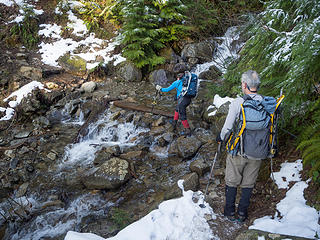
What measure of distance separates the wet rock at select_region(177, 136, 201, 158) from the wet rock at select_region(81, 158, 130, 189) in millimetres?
1676

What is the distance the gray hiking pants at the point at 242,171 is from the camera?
315cm

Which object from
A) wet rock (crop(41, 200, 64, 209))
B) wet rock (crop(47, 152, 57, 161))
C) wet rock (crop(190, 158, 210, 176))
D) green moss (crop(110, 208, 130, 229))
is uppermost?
wet rock (crop(190, 158, 210, 176))

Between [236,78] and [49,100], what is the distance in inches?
313

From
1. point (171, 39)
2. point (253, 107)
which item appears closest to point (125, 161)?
point (253, 107)

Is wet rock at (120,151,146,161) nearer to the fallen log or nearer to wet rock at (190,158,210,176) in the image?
wet rock at (190,158,210,176)

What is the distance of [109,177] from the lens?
17.6 ft

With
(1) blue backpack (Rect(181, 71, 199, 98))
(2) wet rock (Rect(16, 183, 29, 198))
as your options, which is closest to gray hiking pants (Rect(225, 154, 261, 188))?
(1) blue backpack (Rect(181, 71, 199, 98))

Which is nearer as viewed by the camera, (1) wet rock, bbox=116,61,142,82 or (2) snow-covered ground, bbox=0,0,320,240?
(2) snow-covered ground, bbox=0,0,320,240

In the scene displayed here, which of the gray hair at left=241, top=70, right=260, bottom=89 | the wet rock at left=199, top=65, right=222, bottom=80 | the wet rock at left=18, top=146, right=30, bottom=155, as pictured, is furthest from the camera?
the wet rock at left=199, top=65, right=222, bottom=80

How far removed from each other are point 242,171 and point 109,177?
3.40 m

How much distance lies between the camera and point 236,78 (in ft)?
21.0

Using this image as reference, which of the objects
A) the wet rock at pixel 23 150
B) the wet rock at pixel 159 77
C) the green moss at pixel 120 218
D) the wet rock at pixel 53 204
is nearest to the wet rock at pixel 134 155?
the green moss at pixel 120 218

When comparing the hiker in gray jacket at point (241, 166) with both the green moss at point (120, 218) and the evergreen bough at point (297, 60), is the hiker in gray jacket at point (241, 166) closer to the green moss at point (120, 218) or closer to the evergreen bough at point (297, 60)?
the evergreen bough at point (297, 60)

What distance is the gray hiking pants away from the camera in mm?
3146
